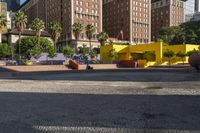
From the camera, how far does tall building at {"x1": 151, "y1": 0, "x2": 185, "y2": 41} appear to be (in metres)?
178

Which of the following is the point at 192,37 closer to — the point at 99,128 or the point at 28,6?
the point at 28,6

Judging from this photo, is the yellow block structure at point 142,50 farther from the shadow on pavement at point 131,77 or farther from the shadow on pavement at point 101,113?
the shadow on pavement at point 101,113

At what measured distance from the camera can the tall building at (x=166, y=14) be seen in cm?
17812

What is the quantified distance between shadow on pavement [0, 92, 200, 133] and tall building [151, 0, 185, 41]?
546 ft

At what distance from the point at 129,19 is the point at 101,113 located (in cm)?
14944

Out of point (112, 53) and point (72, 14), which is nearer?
point (112, 53)

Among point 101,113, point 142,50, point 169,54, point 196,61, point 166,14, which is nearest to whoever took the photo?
point 101,113

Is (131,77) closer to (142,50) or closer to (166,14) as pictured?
(142,50)

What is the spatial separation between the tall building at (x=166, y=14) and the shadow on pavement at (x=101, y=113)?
166519 mm

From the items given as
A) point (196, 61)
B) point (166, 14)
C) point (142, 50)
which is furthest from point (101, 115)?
point (166, 14)

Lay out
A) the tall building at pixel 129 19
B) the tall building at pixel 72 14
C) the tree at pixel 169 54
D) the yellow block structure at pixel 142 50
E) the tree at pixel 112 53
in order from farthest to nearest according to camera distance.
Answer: the tall building at pixel 129 19, the tall building at pixel 72 14, the tree at pixel 112 53, the yellow block structure at pixel 142 50, the tree at pixel 169 54

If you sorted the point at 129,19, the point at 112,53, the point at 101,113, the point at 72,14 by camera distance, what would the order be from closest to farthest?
the point at 101,113
the point at 112,53
the point at 72,14
the point at 129,19

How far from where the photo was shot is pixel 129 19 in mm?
156500

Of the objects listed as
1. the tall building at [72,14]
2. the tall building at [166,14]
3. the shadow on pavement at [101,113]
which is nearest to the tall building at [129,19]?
the tall building at [166,14]
